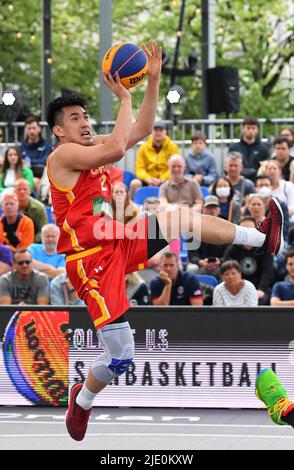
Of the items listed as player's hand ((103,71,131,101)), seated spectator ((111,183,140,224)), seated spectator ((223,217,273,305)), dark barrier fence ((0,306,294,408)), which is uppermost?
player's hand ((103,71,131,101))

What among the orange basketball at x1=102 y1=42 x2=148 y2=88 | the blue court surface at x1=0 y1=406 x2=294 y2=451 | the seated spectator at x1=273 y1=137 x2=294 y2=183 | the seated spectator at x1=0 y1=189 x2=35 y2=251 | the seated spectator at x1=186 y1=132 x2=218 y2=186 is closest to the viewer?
the orange basketball at x1=102 y1=42 x2=148 y2=88

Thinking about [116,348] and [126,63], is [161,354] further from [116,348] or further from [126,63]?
[126,63]

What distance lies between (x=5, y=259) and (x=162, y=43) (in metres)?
20.9

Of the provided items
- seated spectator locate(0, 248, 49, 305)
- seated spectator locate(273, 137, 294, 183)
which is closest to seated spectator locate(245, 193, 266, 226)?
seated spectator locate(273, 137, 294, 183)

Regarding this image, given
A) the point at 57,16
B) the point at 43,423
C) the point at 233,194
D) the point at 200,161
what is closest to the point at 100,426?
the point at 43,423

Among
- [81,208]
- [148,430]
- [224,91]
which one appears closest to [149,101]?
[81,208]

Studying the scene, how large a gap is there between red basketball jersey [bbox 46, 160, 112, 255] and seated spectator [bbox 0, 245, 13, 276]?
609 cm

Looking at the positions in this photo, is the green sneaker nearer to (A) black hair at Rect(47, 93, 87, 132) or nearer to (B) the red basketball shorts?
(B) the red basketball shorts

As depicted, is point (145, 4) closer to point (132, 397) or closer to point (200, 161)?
point (200, 161)

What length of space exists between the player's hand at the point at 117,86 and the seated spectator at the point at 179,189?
7128 millimetres

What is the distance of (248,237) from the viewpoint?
9609 millimetres

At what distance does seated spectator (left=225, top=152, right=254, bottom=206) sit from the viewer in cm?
1689

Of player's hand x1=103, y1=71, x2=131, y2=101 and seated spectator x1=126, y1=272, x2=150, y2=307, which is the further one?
seated spectator x1=126, y1=272, x2=150, y2=307

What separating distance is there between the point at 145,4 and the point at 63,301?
2399 cm
